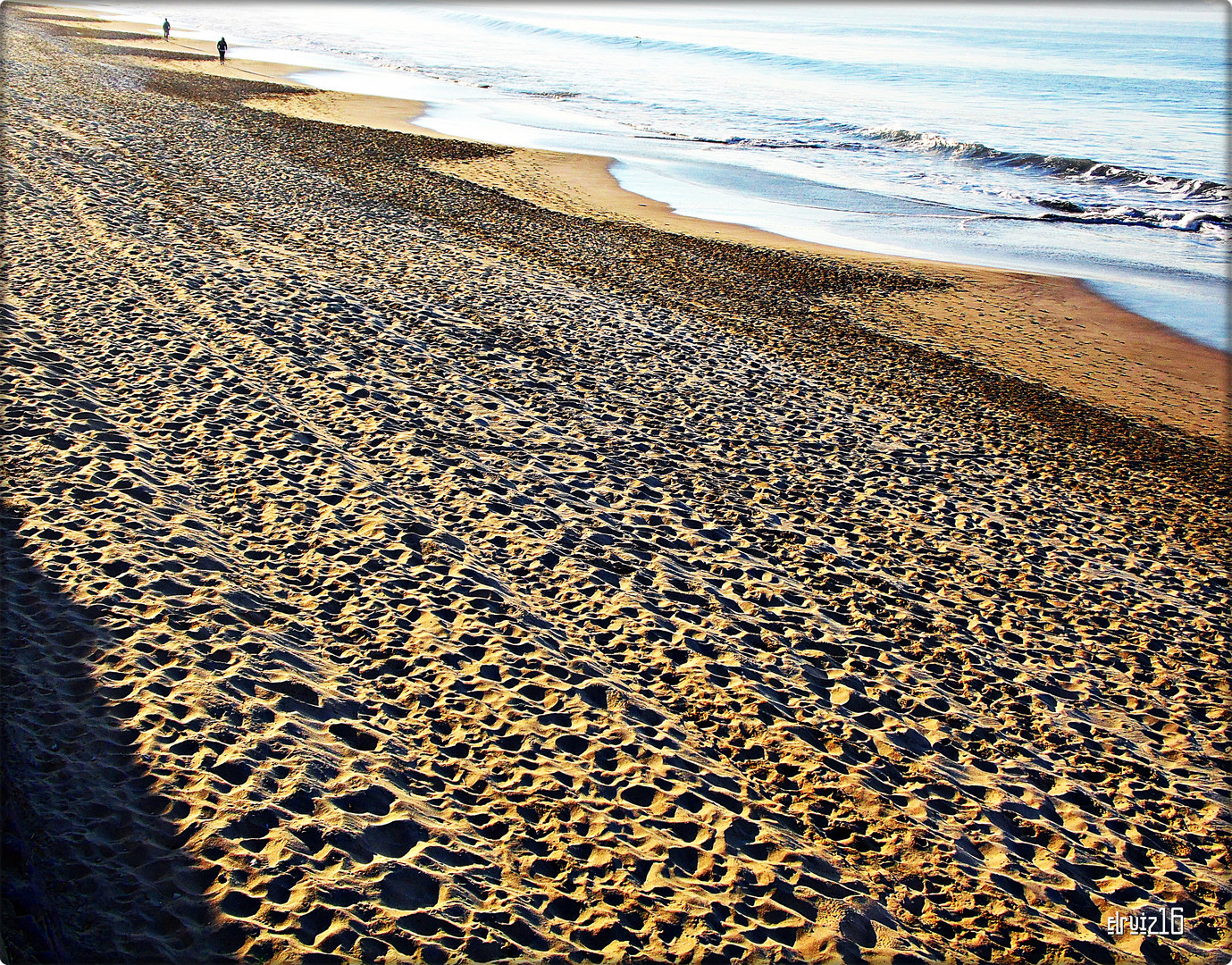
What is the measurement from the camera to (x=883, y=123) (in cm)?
3684

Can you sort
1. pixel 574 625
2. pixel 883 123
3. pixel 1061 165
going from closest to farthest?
pixel 574 625 → pixel 1061 165 → pixel 883 123

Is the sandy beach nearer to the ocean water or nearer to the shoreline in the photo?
the shoreline

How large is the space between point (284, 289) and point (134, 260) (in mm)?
2196

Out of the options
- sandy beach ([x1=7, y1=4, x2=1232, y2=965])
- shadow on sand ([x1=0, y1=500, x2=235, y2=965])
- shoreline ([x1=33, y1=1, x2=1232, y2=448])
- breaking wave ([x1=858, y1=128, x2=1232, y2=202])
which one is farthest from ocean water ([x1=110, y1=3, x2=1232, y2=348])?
shadow on sand ([x1=0, y1=500, x2=235, y2=965])

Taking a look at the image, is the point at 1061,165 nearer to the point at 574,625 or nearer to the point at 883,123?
the point at 883,123

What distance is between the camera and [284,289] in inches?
446

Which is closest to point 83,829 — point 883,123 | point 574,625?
point 574,625

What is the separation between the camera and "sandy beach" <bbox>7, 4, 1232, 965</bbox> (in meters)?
3.96

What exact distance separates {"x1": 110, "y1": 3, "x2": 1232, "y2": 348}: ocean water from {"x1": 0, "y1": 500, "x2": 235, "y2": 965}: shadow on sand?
17.0 metres

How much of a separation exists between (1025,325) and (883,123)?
26.3m

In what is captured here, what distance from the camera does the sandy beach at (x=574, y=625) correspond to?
Answer: 13.0ft

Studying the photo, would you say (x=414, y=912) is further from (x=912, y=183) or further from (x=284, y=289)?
(x=912, y=183)

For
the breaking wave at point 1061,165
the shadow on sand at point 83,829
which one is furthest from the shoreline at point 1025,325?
the breaking wave at point 1061,165

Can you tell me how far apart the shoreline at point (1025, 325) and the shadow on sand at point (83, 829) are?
38.6ft
